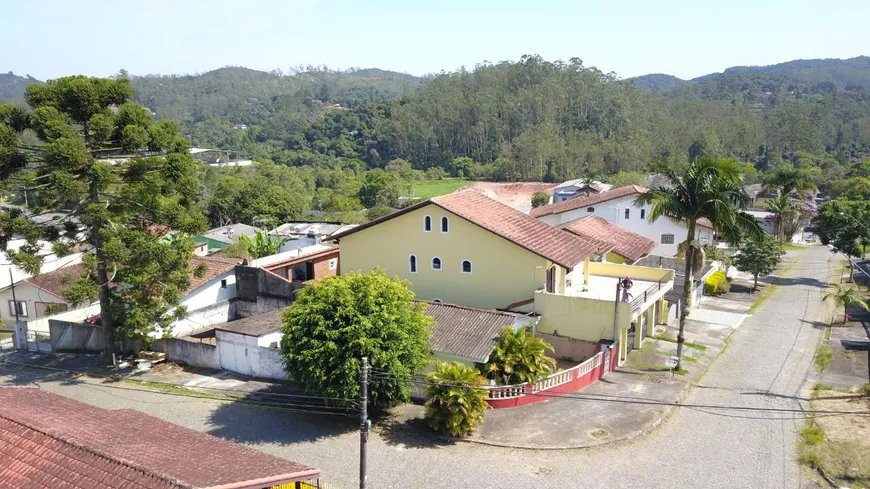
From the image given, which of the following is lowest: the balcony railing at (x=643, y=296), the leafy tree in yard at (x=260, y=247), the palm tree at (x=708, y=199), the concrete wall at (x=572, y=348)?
the concrete wall at (x=572, y=348)

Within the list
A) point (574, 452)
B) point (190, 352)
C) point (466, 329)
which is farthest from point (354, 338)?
point (190, 352)

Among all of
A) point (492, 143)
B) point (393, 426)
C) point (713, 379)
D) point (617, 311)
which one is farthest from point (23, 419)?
point (492, 143)

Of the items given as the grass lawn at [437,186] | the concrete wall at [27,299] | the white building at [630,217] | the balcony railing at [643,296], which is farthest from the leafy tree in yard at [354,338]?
the grass lawn at [437,186]

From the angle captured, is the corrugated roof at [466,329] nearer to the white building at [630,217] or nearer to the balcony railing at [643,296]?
the balcony railing at [643,296]

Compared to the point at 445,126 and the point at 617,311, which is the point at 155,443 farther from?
the point at 445,126

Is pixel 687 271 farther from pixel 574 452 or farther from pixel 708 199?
pixel 574 452

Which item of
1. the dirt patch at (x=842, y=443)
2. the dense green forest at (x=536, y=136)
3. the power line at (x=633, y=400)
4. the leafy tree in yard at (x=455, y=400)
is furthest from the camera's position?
the dense green forest at (x=536, y=136)

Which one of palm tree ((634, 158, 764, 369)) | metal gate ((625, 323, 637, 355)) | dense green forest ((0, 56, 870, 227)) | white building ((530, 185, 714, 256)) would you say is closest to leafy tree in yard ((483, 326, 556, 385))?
palm tree ((634, 158, 764, 369))
